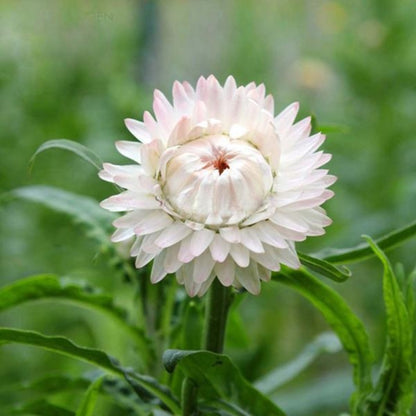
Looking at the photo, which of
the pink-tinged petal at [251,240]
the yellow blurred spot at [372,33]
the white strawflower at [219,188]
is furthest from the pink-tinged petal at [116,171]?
the yellow blurred spot at [372,33]

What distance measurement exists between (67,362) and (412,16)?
1312mm

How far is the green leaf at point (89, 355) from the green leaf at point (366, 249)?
19 centimetres

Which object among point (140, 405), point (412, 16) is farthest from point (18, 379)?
point (412, 16)

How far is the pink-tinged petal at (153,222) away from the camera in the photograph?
2.06 ft

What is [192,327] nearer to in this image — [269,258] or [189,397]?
[189,397]

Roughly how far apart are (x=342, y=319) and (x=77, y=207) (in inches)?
14.9

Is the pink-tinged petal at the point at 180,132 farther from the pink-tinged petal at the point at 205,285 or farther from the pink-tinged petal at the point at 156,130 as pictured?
the pink-tinged petal at the point at 205,285

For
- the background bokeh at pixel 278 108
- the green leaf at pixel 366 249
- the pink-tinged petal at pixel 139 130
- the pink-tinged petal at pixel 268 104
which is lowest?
the green leaf at pixel 366 249

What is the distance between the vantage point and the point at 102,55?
10.9ft

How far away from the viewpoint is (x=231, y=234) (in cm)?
62

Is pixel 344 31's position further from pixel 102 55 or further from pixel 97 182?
pixel 102 55

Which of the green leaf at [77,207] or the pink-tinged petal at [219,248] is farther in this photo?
the green leaf at [77,207]

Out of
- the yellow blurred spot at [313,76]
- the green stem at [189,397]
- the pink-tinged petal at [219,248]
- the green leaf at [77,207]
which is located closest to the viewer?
the pink-tinged petal at [219,248]

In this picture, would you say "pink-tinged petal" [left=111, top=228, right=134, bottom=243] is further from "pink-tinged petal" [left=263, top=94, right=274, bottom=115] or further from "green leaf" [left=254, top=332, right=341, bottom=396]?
"green leaf" [left=254, top=332, right=341, bottom=396]
